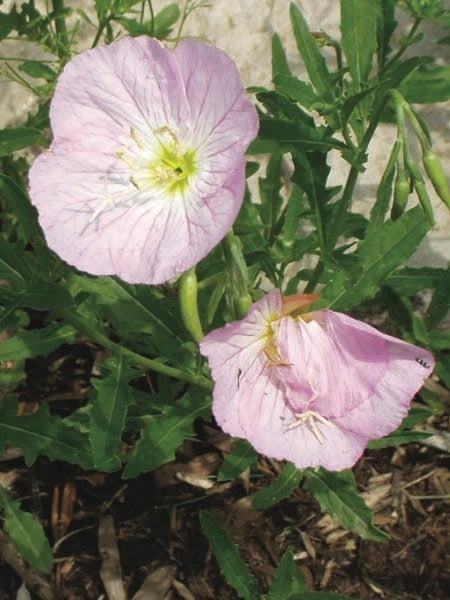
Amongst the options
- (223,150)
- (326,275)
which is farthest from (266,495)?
(223,150)

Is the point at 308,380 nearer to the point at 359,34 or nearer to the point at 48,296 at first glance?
the point at 48,296

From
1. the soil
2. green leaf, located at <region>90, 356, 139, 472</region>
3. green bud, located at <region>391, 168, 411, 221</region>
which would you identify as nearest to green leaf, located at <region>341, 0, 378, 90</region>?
green bud, located at <region>391, 168, 411, 221</region>

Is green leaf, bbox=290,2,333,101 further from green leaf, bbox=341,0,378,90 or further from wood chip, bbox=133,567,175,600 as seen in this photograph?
wood chip, bbox=133,567,175,600

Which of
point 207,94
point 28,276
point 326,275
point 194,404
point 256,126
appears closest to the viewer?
point 256,126

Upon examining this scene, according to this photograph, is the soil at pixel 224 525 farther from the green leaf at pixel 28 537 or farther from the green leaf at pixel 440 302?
the green leaf at pixel 440 302

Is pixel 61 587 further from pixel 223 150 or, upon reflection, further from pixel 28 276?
pixel 223 150

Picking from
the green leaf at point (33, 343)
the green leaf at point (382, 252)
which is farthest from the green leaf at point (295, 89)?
the green leaf at point (33, 343)

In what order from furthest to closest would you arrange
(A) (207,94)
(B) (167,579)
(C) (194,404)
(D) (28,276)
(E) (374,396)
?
(B) (167,579) → (C) (194,404) → (D) (28,276) → (E) (374,396) → (A) (207,94)
